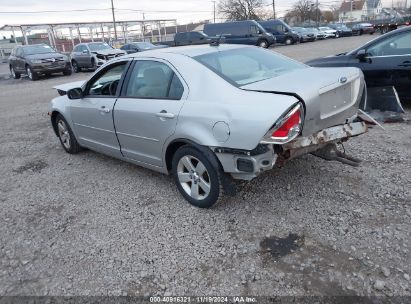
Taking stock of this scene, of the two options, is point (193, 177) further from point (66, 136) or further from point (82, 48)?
point (82, 48)

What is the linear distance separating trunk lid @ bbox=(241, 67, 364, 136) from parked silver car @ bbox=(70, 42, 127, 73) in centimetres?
1724

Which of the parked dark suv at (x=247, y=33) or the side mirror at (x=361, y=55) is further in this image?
the parked dark suv at (x=247, y=33)

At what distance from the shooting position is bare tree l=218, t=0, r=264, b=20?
69625mm

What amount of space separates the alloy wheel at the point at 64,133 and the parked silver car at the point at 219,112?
1253 millimetres

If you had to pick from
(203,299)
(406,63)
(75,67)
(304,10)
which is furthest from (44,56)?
(304,10)

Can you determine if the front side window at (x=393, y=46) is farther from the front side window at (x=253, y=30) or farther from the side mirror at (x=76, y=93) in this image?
the front side window at (x=253, y=30)

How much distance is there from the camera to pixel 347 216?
3477mm

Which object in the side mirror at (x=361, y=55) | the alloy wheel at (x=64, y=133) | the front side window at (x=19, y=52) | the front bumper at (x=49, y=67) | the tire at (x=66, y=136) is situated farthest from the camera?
the front side window at (x=19, y=52)

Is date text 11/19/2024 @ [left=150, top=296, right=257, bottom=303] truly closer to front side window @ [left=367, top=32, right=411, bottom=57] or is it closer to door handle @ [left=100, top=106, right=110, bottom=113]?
door handle @ [left=100, top=106, right=110, bottom=113]

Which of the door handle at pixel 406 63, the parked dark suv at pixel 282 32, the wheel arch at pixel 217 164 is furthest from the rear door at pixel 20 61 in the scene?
the parked dark suv at pixel 282 32

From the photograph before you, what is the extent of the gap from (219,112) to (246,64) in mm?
933

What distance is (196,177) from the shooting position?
148 inches

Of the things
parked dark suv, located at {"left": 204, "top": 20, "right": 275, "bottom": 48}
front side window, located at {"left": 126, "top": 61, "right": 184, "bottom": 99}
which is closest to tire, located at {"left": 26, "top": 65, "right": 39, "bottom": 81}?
parked dark suv, located at {"left": 204, "top": 20, "right": 275, "bottom": 48}

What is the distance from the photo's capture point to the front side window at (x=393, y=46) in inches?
249
